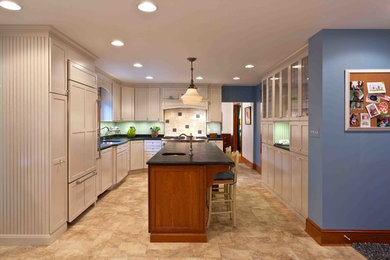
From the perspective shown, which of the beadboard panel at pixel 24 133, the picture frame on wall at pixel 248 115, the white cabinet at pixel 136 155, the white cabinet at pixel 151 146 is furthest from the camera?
the picture frame on wall at pixel 248 115

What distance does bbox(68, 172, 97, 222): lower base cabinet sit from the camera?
322 centimetres

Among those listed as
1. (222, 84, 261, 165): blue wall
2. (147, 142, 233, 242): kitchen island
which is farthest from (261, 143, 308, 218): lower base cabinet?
(222, 84, 261, 165): blue wall

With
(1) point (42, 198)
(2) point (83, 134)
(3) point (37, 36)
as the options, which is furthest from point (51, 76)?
(1) point (42, 198)

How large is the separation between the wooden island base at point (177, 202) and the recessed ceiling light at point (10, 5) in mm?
2012

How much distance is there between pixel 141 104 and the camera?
684 cm

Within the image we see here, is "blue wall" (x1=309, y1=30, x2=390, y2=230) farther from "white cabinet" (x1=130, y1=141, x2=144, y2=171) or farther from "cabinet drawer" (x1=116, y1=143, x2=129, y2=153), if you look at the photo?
"white cabinet" (x1=130, y1=141, x2=144, y2=171)

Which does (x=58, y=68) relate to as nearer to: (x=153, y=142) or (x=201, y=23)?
Answer: (x=201, y=23)

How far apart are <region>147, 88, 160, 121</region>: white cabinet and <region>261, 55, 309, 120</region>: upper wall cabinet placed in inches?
119

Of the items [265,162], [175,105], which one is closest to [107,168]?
[175,105]

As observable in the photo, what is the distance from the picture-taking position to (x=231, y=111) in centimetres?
1023

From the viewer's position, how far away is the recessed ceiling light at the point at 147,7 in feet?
7.27

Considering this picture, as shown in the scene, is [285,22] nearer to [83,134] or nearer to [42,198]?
[83,134]

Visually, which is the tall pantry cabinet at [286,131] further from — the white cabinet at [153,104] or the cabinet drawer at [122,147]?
the cabinet drawer at [122,147]

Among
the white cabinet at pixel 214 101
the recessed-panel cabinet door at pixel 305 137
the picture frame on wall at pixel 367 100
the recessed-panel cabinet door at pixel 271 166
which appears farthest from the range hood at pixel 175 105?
the picture frame on wall at pixel 367 100
